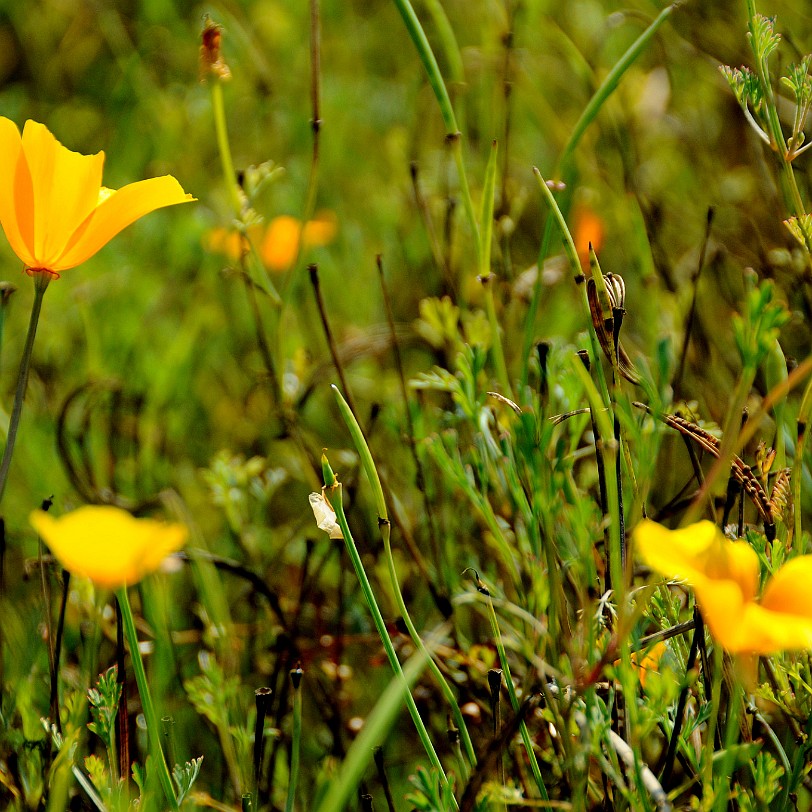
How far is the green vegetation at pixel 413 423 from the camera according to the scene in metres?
0.62

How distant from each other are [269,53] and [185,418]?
134 centimetres

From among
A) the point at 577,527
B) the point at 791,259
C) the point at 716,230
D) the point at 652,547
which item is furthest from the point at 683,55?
the point at 652,547

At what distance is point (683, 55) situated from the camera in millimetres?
1912

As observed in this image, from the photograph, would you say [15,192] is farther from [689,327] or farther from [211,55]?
[689,327]

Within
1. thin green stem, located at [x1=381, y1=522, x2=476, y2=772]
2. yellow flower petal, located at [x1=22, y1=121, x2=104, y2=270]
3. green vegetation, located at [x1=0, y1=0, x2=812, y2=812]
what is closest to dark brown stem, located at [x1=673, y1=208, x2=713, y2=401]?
green vegetation, located at [x1=0, y1=0, x2=812, y2=812]

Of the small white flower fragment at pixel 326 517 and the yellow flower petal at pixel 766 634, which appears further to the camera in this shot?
the small white flower fragment at pixel 326 517

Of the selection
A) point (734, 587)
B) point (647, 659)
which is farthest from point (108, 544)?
point (647, 659)

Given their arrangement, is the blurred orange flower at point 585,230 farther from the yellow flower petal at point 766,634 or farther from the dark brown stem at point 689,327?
the yellow flower petal at point 766,634

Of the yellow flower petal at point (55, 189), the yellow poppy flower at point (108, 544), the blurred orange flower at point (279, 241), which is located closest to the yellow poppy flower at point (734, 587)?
the yellow poppy flower at point (108, 544)

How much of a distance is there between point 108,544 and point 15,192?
324mm

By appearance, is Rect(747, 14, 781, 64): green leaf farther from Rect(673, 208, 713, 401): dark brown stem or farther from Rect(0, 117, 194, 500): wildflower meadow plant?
Rect(0, 117, 194, 500): wildflower meadow plant

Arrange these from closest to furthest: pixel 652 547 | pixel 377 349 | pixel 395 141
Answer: pixel 652 547 < pixel 377 349 < pixel 395 141

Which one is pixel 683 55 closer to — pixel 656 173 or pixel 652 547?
pixel 656 173

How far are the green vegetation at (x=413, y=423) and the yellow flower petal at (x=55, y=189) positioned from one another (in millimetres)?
21
